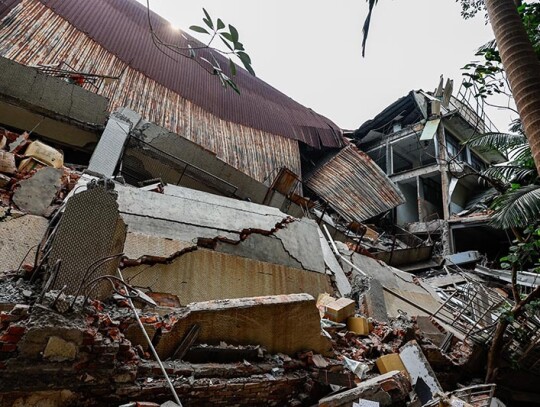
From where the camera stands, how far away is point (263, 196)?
8.16 m

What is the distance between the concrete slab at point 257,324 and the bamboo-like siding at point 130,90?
20.0 feet

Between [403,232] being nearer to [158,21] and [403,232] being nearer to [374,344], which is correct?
→ [374,344]

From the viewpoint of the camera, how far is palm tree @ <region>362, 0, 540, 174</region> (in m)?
1.95

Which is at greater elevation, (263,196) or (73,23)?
(73,23)

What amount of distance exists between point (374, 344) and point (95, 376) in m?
3.41

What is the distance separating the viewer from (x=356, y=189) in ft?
39.8

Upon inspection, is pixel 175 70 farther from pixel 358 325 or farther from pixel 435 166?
pixel 435 166

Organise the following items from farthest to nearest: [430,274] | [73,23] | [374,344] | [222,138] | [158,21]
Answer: [158,21] < [430,274] < [222,138] < [73,23] < [374,344]

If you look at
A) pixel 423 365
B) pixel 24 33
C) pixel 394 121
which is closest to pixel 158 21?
pixel 24 33

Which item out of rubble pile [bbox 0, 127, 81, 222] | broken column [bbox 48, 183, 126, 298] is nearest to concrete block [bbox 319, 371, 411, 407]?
broken column [bbox 48, 183, 126, 298]

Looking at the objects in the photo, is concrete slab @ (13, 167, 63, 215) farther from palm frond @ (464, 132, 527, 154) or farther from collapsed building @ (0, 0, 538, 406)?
palm frond @ (464, 132, 527, 154)

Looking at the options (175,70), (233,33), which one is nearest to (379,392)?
(233,33)

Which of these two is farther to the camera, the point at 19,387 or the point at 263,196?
the point at 263,196

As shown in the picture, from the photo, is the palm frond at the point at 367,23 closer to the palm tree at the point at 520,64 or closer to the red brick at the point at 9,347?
the palm tree at the point at 520,64
